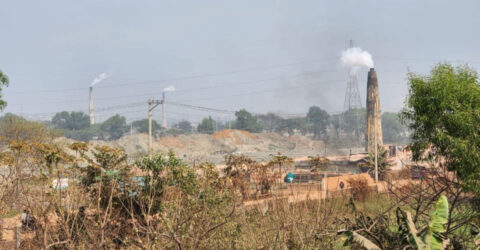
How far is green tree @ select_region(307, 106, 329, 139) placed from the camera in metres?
149

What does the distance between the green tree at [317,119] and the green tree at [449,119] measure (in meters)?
134

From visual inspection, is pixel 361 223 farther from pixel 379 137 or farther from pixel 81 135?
pixel 81 135

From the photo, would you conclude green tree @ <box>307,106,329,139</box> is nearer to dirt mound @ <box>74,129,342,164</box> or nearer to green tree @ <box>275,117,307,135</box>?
green tree @ <box>275,117,307,135</box>

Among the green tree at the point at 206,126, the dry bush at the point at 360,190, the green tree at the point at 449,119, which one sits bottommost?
the dry bush at the point at 360,190

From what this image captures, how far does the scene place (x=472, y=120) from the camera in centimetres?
1252

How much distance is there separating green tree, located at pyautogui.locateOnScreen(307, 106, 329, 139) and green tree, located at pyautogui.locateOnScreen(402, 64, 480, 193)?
5285 inches

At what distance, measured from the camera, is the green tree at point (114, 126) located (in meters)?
126

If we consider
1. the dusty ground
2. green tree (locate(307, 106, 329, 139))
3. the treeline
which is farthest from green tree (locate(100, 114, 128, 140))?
green tree (locate(307, 106, 329, 139))

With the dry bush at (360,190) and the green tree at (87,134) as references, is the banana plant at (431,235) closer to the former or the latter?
the dry bush at (360,190)

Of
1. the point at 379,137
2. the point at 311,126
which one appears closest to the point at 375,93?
the point at 379,137

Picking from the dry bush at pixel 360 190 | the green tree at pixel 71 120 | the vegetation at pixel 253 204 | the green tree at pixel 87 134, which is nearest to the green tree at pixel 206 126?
the green tree at pixel 87 134

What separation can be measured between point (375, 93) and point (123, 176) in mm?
44134

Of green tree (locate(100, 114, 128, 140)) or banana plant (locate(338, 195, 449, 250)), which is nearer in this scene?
banana plant (locate(338, 195, 449, 250))

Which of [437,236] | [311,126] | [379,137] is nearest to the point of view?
[437,236]
